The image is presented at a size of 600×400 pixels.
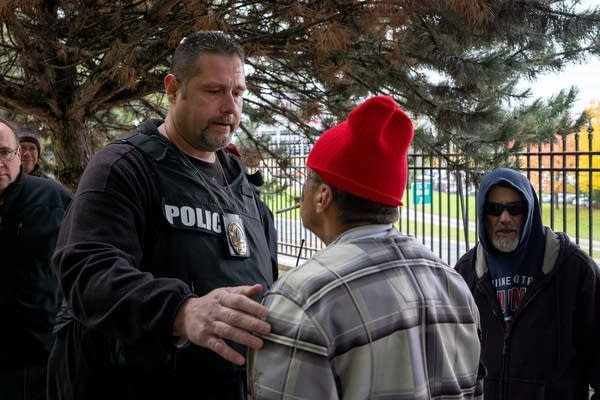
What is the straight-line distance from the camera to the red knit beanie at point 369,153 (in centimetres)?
142

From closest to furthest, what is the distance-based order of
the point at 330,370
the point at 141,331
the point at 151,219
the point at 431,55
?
the point at 330,370 → the point at 141,331 → the point at 151,219 → the point at 431,55

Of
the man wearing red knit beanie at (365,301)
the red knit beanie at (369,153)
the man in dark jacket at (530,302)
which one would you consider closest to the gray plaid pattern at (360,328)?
the man wearing red knit beanie at (365,301)

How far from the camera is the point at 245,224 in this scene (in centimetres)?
212

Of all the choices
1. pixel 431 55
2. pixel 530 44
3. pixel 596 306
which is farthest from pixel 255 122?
pixel 596 306

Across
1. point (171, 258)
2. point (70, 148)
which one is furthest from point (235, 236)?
point (70, 148)

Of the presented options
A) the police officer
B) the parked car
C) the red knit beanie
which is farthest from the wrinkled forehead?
the parked car

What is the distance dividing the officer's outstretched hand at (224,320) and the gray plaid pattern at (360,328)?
33 mm

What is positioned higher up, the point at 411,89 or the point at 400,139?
the point at 411,89

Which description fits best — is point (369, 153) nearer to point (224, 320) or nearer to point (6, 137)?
point (224, 320)

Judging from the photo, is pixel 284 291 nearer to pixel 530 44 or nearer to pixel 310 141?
pixel 530 44

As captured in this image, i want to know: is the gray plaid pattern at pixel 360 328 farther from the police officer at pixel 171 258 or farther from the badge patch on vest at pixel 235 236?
the badge patch on vest at pixel 235 236

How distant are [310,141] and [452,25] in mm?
2470

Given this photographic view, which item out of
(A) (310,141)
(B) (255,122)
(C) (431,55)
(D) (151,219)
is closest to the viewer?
(D) (151,219)

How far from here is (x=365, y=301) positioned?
1.30 m
